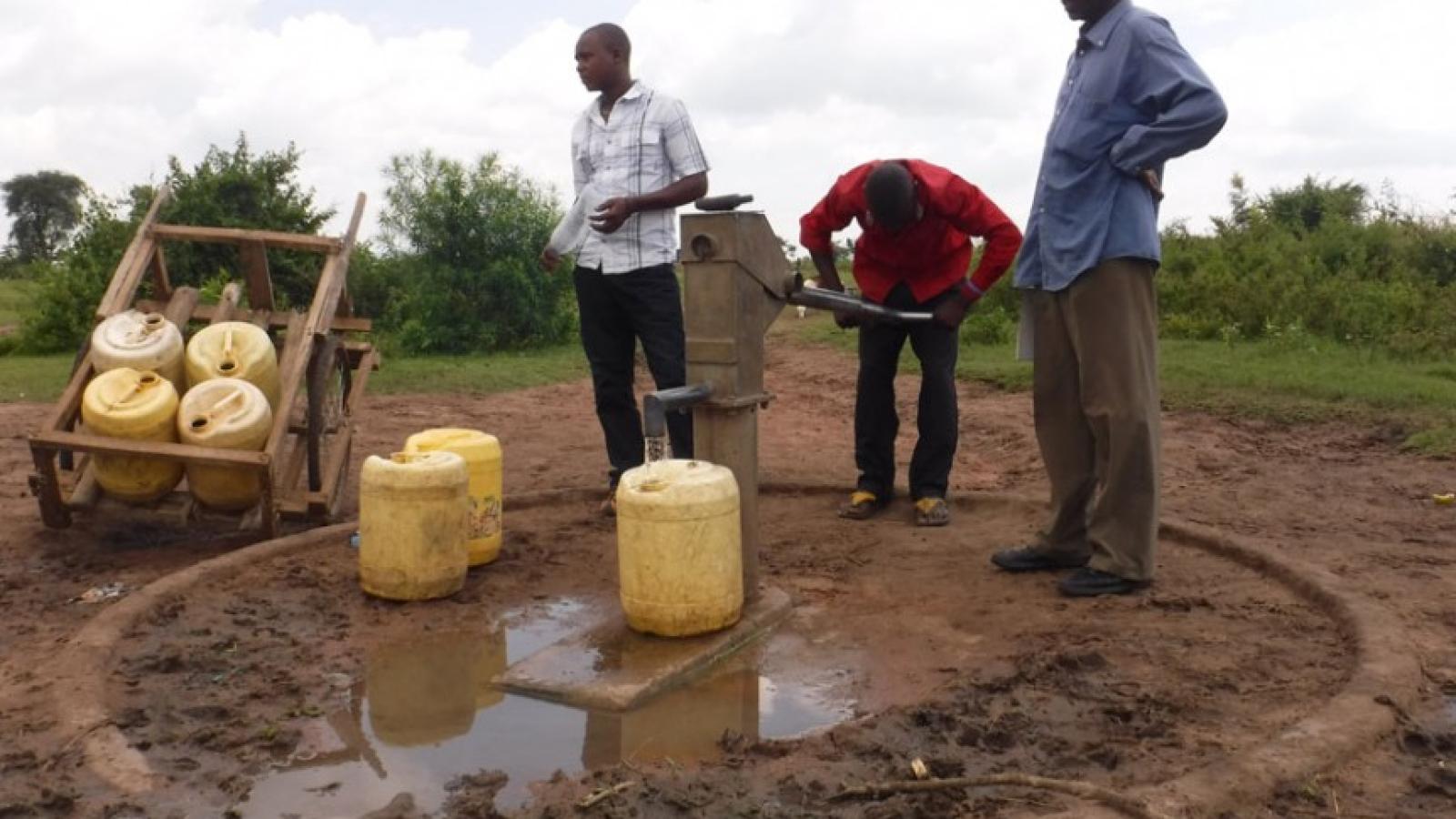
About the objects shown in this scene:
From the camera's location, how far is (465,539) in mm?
3957

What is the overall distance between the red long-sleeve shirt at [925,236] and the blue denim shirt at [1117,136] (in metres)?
0.53

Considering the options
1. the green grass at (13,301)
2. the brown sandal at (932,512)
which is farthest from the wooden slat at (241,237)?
the green grass at (13,301)

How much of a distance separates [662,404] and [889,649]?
0.95 metres

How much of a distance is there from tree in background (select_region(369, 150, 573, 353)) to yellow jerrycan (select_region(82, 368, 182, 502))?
9142 mm

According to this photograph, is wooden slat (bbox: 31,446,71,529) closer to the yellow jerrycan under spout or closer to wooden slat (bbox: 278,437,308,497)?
the yellow jerrycan under spout

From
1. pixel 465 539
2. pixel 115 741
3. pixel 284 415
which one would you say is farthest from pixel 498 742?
pixel 284 415

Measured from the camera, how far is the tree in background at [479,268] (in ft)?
45.0

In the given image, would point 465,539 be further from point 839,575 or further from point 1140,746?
point 1140,746

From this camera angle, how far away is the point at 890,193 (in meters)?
4.29

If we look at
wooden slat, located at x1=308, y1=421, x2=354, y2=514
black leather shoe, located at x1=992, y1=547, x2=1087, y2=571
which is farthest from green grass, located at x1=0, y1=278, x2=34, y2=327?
black leather shoe, located at x1=992, y1=547, x2=1087, y2=571

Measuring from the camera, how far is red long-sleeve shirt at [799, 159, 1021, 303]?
4480 millimetres

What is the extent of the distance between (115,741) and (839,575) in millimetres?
2308

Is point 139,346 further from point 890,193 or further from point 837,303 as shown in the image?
point 890,193

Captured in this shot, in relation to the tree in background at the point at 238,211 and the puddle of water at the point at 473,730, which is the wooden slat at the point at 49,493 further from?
the tree in background at the point at 238,211
